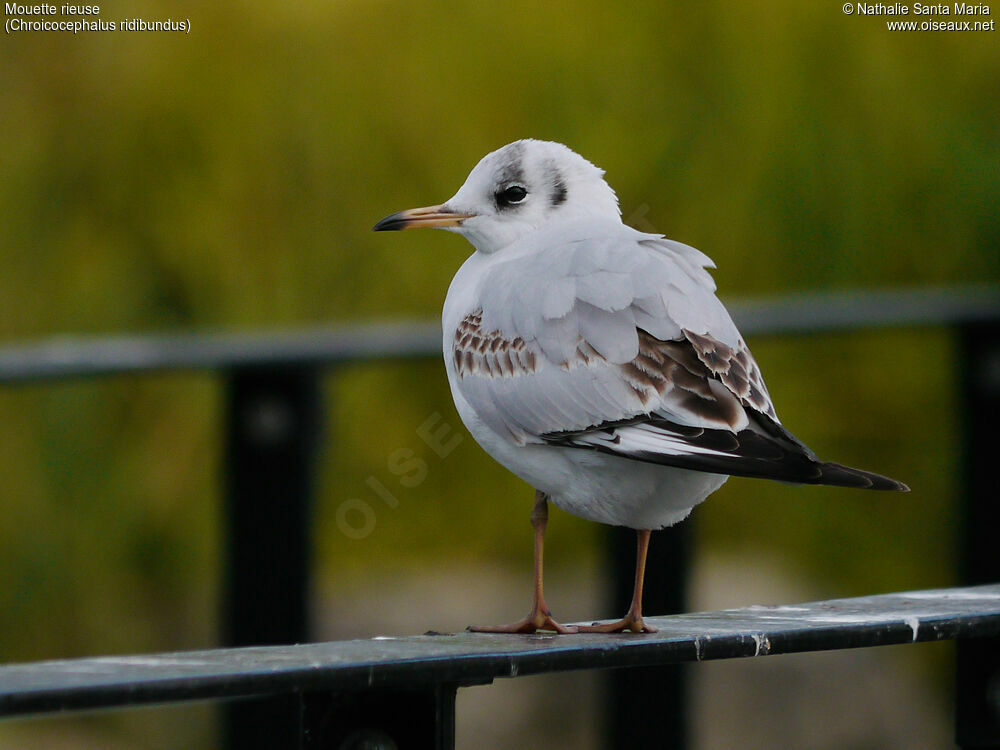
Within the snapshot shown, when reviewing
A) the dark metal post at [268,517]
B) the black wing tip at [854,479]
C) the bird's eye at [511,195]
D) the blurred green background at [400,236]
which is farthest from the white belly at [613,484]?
the blurred green background at [400,236]

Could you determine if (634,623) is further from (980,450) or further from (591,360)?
(980,450)

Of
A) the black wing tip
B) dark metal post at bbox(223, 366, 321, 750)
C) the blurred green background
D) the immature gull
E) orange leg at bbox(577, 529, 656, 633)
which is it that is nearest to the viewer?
the black wing tip

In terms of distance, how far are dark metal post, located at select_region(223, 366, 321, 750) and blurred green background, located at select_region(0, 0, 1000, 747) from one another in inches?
29.6

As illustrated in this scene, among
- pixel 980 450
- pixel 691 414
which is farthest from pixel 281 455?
pixel 691 414

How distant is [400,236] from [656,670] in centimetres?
162

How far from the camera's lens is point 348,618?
17.4 ft

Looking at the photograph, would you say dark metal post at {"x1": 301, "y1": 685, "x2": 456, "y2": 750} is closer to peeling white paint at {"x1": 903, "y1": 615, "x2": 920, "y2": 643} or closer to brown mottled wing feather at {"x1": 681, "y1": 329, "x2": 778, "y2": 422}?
brown mottled wing feather at {"x1": 681, "y1": 329, "x2": 778, "y2": 422}

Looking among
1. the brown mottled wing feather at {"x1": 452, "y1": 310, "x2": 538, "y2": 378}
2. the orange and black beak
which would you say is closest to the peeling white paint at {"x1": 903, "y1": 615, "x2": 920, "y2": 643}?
the brown mottled wing feather at {"x1": 452, "y1": 310, "x2": 538, "y2": 378}

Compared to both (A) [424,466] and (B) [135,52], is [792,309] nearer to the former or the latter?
(A) [424,466]

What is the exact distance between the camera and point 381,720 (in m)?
1.89

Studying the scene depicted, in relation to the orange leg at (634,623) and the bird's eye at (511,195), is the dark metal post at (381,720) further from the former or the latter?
the bird's eye at (511,195)

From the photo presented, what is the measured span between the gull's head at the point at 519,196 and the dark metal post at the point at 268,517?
218 cm

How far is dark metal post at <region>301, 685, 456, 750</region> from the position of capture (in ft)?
6.00

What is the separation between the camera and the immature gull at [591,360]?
2029mm
